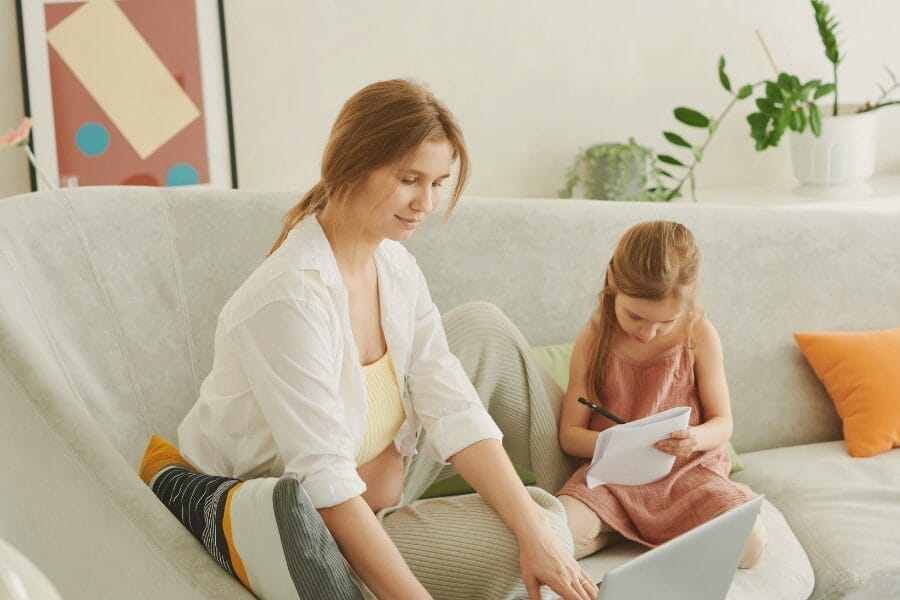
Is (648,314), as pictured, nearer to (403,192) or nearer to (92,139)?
(403,192)

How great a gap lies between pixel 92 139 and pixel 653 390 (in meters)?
1.62

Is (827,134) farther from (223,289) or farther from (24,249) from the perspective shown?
(24,249)

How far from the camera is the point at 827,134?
2.98 meters

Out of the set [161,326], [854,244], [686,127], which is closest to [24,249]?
[161,326]

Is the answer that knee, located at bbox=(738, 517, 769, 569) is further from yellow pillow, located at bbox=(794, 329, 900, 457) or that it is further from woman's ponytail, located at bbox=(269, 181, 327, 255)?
woman's ponytail, located at bbox=(269, 181, 327, 255)

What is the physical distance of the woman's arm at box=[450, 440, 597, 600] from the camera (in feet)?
4.59

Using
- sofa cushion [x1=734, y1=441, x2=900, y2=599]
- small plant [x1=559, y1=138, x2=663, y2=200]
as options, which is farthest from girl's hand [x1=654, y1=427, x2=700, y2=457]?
small plant [x1=559, y1=138, x2=663, y2=200]

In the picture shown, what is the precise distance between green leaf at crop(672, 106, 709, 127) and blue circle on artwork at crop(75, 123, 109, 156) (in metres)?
1.59

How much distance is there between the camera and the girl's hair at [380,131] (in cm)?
142

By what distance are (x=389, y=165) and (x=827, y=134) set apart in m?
1.98

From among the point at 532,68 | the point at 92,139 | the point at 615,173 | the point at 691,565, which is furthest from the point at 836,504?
the point at 92,139

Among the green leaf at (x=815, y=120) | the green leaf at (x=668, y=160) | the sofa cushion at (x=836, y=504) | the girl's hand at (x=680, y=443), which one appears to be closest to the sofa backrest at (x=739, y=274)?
the sofa cushion at (x=836, y=504)

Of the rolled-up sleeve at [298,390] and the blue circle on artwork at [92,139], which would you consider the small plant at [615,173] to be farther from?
the rolled-up sleeve at [298,390]

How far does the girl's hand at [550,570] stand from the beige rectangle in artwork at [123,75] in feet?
5.76
